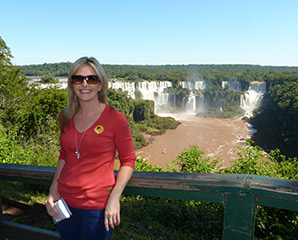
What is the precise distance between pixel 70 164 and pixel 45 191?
403 cm

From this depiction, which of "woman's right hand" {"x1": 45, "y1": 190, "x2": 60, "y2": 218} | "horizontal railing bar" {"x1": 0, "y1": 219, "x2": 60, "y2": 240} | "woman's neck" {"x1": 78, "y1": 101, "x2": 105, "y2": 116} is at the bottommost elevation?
"horizontal railing bar" {"x1": 0, "y1": 219, "x2": 60, "y2": 240}

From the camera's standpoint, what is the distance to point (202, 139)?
38844 mm

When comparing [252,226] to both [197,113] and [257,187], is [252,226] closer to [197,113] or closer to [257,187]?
[257,187]

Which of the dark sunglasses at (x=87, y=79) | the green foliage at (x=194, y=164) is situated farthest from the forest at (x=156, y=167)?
the dark sunglasses at (x=87, y=79)

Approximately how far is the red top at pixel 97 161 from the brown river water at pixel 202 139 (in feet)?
82.8

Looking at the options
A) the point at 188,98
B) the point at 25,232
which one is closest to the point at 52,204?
the point at 25,232

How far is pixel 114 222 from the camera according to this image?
1.25 meters

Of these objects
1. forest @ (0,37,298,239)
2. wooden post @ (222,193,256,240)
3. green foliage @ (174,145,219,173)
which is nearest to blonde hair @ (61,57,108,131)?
wooden post @ (222,193,256,240)

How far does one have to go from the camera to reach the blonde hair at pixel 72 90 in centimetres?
142

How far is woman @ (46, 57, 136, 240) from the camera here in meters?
1.30

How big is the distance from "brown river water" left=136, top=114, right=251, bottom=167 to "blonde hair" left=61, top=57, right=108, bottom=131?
82.5ft

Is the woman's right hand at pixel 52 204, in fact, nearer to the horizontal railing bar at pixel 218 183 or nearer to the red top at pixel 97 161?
the red top at pixel 97 161

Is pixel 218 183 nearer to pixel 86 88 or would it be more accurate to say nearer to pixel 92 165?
pixel 92 165

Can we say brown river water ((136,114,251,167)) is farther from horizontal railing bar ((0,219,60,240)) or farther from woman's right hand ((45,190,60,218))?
woman's right hand ((45,190,60,218))
